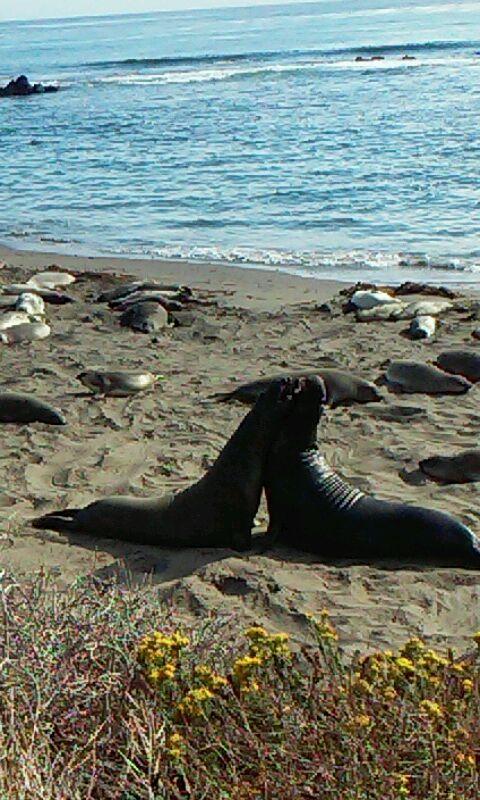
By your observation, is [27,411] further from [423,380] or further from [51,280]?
[51,280]

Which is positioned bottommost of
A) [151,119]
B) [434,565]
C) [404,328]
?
[151,119]

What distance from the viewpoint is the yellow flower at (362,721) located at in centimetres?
291

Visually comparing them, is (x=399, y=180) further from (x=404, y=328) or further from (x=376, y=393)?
(x=376, y=393)

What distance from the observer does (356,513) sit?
5320mm

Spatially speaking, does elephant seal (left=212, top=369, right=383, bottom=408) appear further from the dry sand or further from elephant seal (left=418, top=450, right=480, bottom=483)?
elephant seal (left=418, top=450, right=480, bottom=483)

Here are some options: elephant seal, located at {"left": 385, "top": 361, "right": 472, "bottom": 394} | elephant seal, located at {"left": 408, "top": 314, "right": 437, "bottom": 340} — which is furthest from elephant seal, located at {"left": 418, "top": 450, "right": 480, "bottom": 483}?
elephant seal, located at {"left": 408, "top": 314, "right": 437, "bottom": 340}

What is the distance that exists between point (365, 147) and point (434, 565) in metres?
18.4

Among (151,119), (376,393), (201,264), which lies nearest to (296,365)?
(376,393)

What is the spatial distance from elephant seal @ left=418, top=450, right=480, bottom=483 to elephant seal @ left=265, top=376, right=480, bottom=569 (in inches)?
28.4

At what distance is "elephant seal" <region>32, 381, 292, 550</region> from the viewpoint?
540cm

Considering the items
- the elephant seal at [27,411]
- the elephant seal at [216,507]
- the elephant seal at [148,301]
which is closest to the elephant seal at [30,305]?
the elephant seal at [148,301]

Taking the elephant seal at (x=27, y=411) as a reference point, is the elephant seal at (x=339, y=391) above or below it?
below

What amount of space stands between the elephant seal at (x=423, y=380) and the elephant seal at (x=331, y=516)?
233 centimetres

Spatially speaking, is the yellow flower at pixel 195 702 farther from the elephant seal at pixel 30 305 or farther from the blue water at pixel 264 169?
the blue water at pixel 264 169
